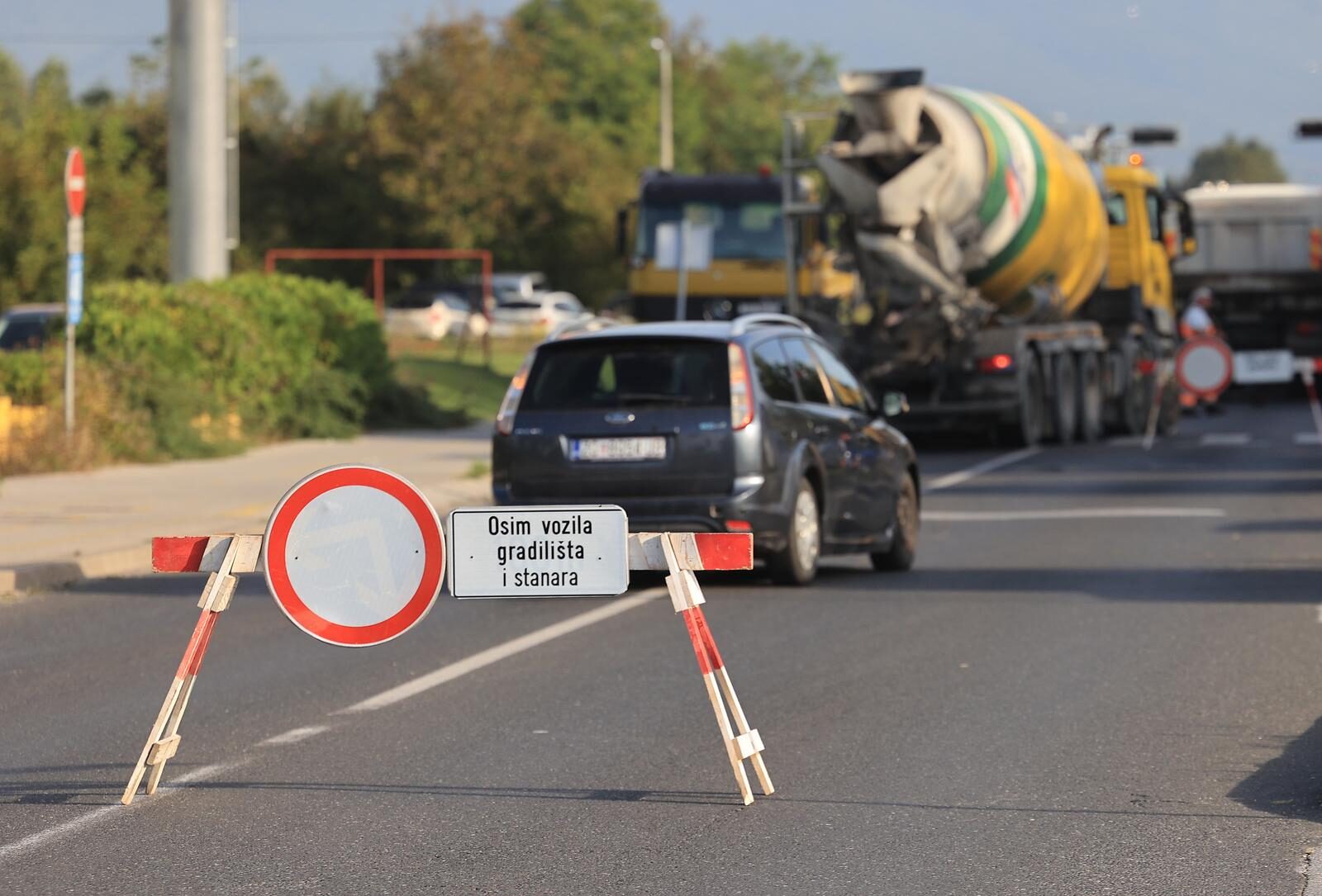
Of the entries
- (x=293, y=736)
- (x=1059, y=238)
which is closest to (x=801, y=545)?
(x=293, y=736)

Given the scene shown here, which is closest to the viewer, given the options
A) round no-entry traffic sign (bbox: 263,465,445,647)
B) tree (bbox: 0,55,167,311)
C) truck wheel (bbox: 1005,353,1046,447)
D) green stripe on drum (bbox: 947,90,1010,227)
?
round no-entry traffic sign (bbox: 263,465,445,647)

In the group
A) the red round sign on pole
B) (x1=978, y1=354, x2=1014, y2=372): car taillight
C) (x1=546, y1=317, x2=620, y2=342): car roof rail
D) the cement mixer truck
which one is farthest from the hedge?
(x1=546, y1=317, x2=620, y2=342): car roof rail

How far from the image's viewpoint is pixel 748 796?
7516mm

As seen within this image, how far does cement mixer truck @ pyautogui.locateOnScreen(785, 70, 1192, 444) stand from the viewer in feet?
82.2

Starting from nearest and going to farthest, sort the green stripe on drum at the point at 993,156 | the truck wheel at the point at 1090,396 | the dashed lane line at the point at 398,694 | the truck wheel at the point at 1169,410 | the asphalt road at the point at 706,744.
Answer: the asphalt road at the point at 706,744 → the dashed lane line at the point at 398,694 → the green stripe on drum at the point at 993,156 → the truck wheel at the point at 1090,396 → the truck wheel at the point at 1169,410

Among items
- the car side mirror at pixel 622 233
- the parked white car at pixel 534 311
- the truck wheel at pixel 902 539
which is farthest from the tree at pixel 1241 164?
the truck wheel at pixel 902 539

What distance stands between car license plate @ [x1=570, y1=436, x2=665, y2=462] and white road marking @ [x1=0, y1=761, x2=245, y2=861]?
5.22 metres

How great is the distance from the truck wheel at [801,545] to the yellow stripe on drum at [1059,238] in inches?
534

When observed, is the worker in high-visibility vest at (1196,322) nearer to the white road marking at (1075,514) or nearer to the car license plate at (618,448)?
the white road marking at (1075,514)

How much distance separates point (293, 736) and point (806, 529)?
552 centimetres

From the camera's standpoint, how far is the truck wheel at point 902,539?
1470cm

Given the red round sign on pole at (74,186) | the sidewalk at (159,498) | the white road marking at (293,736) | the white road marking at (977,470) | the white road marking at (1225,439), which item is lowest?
the white road marking at (1225,439)

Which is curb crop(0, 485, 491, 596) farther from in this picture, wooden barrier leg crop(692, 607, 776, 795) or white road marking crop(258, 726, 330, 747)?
wooden barrier leg crop(692, 607, 776, 795)

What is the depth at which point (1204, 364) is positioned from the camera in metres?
28.5
